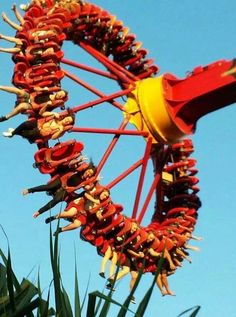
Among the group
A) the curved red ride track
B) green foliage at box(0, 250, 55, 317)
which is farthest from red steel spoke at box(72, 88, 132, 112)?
green foliage at box(0, 250, 55, 317)

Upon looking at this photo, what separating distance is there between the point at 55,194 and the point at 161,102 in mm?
1710

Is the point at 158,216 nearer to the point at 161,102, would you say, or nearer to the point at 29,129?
the point at 161,102

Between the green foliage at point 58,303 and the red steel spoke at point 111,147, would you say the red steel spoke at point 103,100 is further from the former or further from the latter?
the green foliage at point 58,303

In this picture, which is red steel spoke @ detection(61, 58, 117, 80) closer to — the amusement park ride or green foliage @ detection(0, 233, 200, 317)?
the amusement park ride

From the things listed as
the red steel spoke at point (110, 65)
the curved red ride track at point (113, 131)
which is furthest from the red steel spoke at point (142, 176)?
the red steel spoke at point (110, 65)

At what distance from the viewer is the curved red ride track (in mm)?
8750

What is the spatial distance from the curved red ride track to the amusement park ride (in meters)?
0.01

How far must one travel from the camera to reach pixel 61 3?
9789 mm

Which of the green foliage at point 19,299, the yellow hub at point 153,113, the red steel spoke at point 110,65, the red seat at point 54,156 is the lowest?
the green foliage at point 19,299

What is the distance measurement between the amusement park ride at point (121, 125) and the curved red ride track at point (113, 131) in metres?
0.01

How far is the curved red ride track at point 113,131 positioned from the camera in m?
8.75

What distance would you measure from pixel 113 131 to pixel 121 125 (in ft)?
0.95

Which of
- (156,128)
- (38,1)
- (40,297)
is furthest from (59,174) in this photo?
(40,297)

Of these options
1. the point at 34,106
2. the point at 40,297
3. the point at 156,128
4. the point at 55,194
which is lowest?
the point at 40,297
